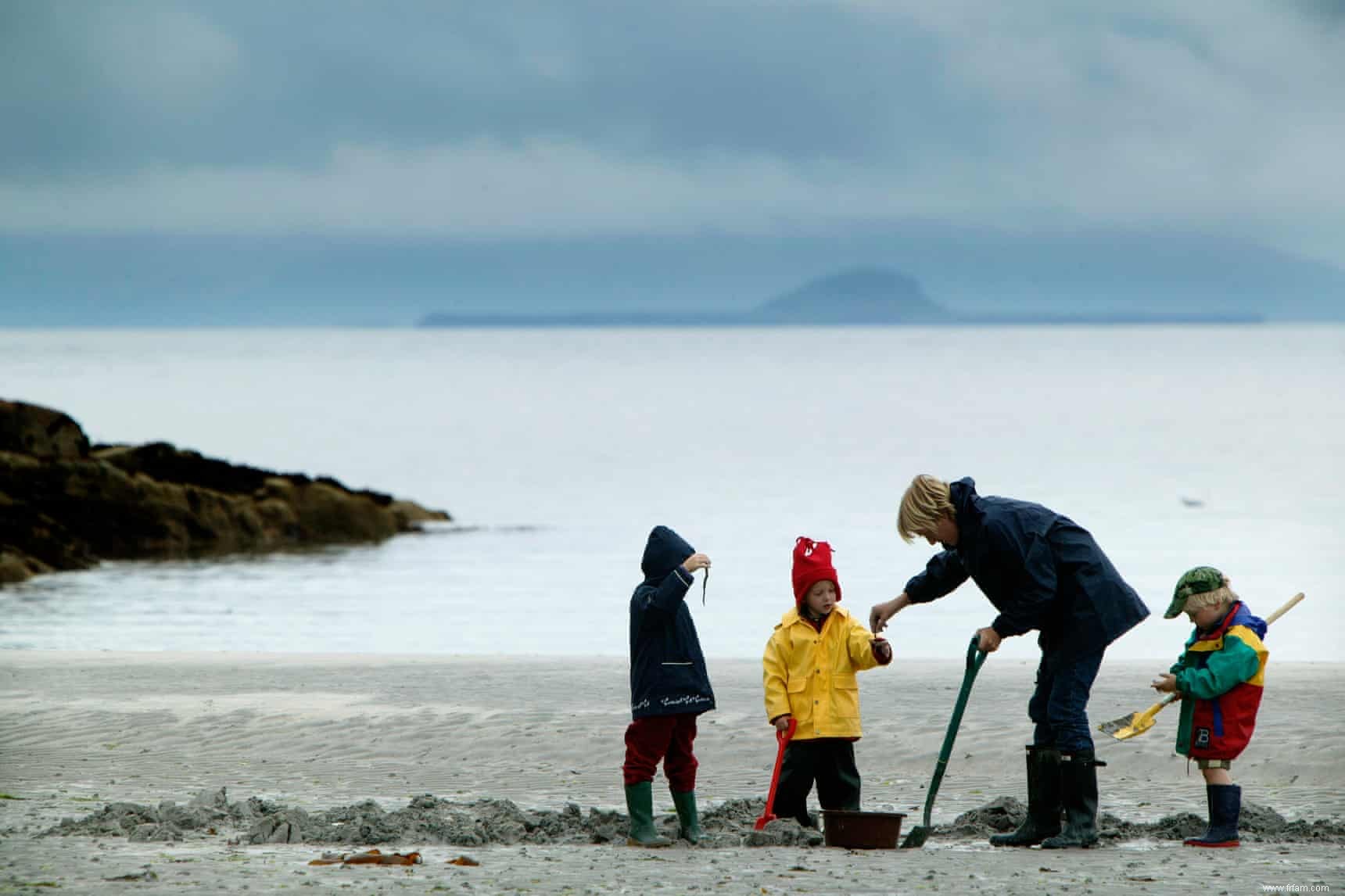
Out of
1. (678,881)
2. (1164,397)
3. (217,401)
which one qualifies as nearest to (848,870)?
(678,881)

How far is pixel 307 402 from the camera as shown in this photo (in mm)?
103125

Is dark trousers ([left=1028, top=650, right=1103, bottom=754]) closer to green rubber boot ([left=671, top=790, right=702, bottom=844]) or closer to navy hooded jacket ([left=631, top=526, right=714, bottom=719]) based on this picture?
navy hooded jacket ([left=631, top=526, right=714, bottom=719])

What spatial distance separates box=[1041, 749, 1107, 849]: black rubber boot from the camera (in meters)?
6.61

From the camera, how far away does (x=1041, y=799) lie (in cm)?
670

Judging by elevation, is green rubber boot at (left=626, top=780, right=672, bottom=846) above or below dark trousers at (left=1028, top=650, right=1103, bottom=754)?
below

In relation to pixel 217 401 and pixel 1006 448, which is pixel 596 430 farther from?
pixel 217 401

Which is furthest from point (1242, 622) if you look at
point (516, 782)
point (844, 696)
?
point (516, 782)

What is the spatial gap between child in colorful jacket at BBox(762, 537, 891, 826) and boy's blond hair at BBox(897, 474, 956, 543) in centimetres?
47

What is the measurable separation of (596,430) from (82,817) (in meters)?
66.2

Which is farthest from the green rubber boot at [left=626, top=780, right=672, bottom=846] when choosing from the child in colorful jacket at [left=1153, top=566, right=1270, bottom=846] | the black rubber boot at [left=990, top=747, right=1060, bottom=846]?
the child in colorful jacket at [left=1153, top=566, right=1270, bottom=846]

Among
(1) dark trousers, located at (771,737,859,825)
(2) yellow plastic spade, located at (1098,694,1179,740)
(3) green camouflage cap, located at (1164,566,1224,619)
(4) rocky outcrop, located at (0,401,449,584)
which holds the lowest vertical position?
(1) dark trousers, located at (771,737,859,825)

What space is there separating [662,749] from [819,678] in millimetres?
755

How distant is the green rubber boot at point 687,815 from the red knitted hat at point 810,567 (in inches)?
39.2

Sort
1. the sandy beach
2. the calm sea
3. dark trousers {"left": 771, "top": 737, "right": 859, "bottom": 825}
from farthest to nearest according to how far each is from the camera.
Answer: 1. the calm sea
2. dark trousers {"left": 771, "top": 737, "right": 859, "bottom": 825}
3. the sandy beach
